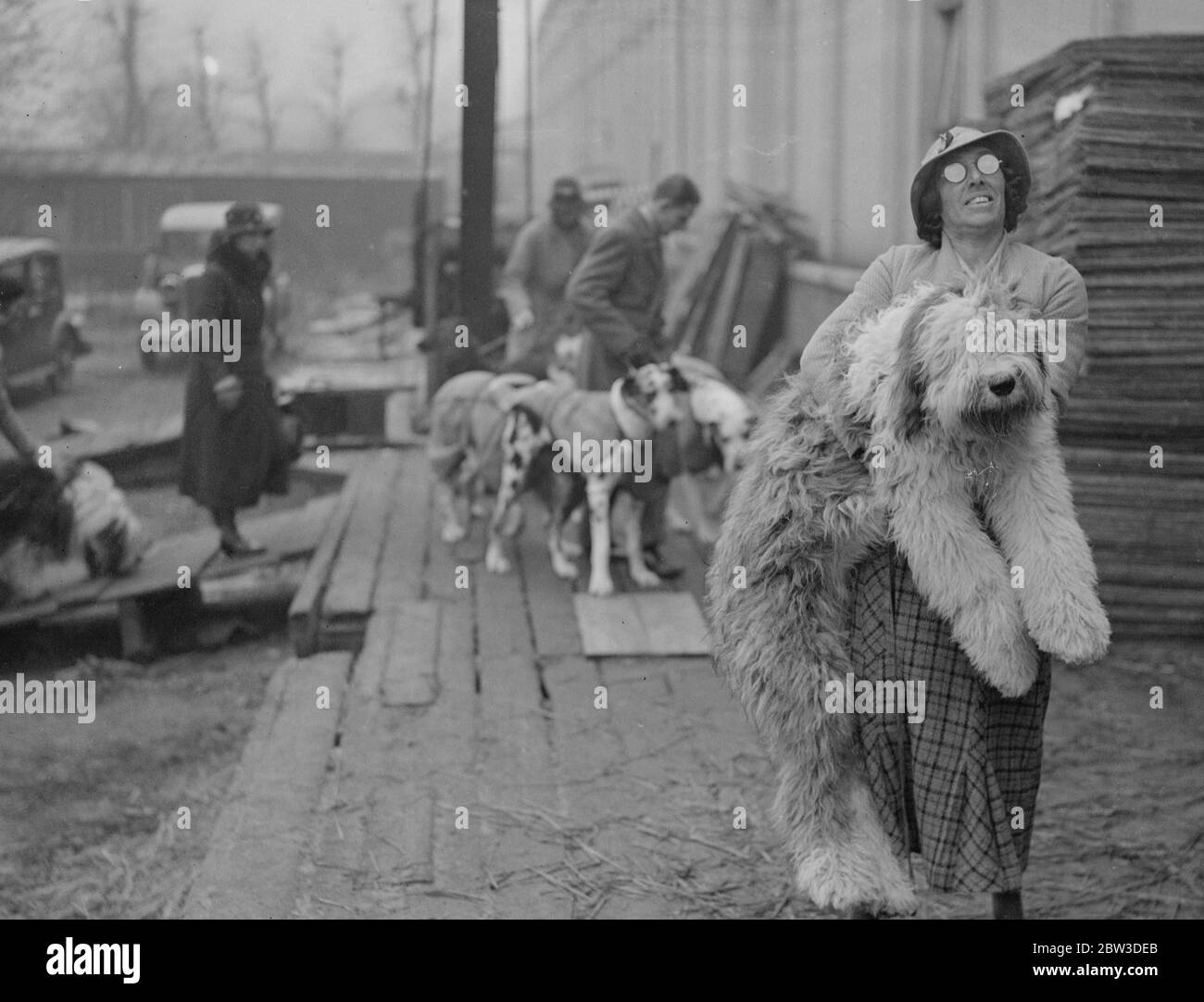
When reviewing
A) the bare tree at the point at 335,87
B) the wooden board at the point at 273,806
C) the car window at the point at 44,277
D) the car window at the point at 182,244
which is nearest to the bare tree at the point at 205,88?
the bare tree at the point at 335,87

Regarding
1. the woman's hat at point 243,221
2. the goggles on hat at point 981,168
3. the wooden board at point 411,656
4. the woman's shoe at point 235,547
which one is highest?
the goggles on hat at point 981,168

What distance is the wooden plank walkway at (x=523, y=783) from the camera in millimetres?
4703

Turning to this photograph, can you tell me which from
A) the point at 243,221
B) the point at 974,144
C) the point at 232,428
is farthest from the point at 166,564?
the point at 974,144

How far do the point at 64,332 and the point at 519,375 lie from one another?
16.2ft

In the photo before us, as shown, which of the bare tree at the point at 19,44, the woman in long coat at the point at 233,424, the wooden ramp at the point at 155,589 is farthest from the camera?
Result: the woman in long coat at the point at 233,424

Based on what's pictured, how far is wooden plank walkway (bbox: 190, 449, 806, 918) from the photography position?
470 cm

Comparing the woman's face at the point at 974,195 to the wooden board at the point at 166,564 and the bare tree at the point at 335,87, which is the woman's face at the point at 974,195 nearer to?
the wooden board at the point at 166,564

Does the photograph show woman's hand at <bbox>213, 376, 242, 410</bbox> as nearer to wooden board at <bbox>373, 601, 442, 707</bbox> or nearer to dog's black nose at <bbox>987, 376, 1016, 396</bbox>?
wooden board at <bbox>373, 601, 442, 707</bbox>

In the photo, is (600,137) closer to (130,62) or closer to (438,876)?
(130,62)

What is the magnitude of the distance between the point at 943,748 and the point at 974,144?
1.45m

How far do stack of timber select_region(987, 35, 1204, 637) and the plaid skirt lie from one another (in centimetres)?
357

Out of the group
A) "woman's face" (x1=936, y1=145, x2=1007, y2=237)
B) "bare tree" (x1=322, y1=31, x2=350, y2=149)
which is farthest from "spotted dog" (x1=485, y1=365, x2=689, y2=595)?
"bare tree" (x1=322, y1=31, x2=350, y2=149)

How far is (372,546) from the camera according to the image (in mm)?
9281

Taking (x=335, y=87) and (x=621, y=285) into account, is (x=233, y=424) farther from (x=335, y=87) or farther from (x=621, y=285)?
(x=335, y=87)
